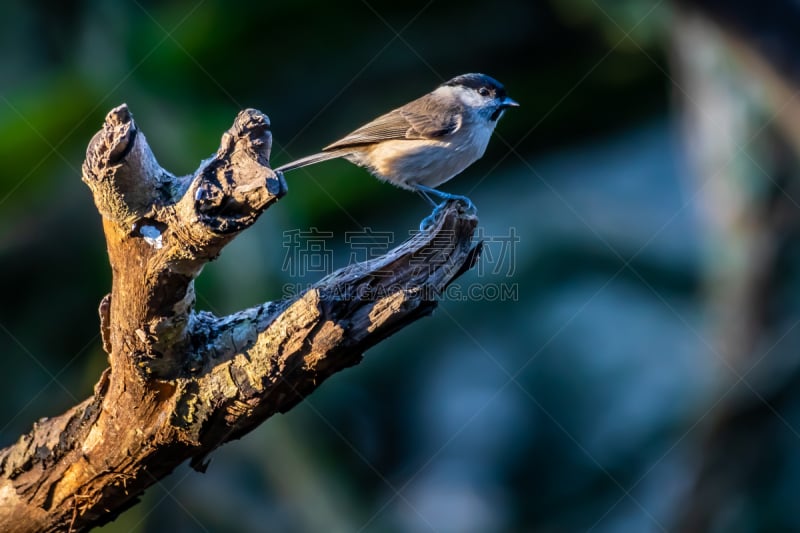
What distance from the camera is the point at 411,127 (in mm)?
4855

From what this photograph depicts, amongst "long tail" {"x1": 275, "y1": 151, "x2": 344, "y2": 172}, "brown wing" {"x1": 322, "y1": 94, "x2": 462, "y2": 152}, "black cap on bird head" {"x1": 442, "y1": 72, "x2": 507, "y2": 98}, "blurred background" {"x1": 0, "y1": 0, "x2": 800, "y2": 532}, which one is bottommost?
"blurred background" {"x1": 0, "y1": 0, "x2": 800, "y2": 532}

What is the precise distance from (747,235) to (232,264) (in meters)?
3.71

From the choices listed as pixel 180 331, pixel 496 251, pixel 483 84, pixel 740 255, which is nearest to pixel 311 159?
pixel 483 84

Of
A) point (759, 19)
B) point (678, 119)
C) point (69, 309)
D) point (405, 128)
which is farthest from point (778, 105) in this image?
point (69, 309)

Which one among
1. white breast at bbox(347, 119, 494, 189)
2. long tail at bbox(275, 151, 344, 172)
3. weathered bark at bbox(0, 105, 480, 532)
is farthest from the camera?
white breast at bbox(347, 119, 494, 189)

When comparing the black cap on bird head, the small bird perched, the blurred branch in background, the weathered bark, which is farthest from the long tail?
the blurred branch in background

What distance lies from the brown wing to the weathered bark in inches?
69.4

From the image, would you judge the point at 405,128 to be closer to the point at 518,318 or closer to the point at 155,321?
the point at 155,321

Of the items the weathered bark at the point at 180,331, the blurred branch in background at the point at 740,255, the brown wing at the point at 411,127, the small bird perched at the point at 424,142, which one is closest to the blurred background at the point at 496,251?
the blurred branch in background at the point at 740,255

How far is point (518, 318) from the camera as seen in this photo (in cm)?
833

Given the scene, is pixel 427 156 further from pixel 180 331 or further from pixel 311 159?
pixel 180 331

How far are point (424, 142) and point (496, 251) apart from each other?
1.89 meters

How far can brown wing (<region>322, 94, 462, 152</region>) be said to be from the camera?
481cm

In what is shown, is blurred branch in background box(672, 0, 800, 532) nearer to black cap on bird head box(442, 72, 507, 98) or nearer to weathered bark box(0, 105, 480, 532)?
black cap on bird head box(442, 72, 507, 98)
